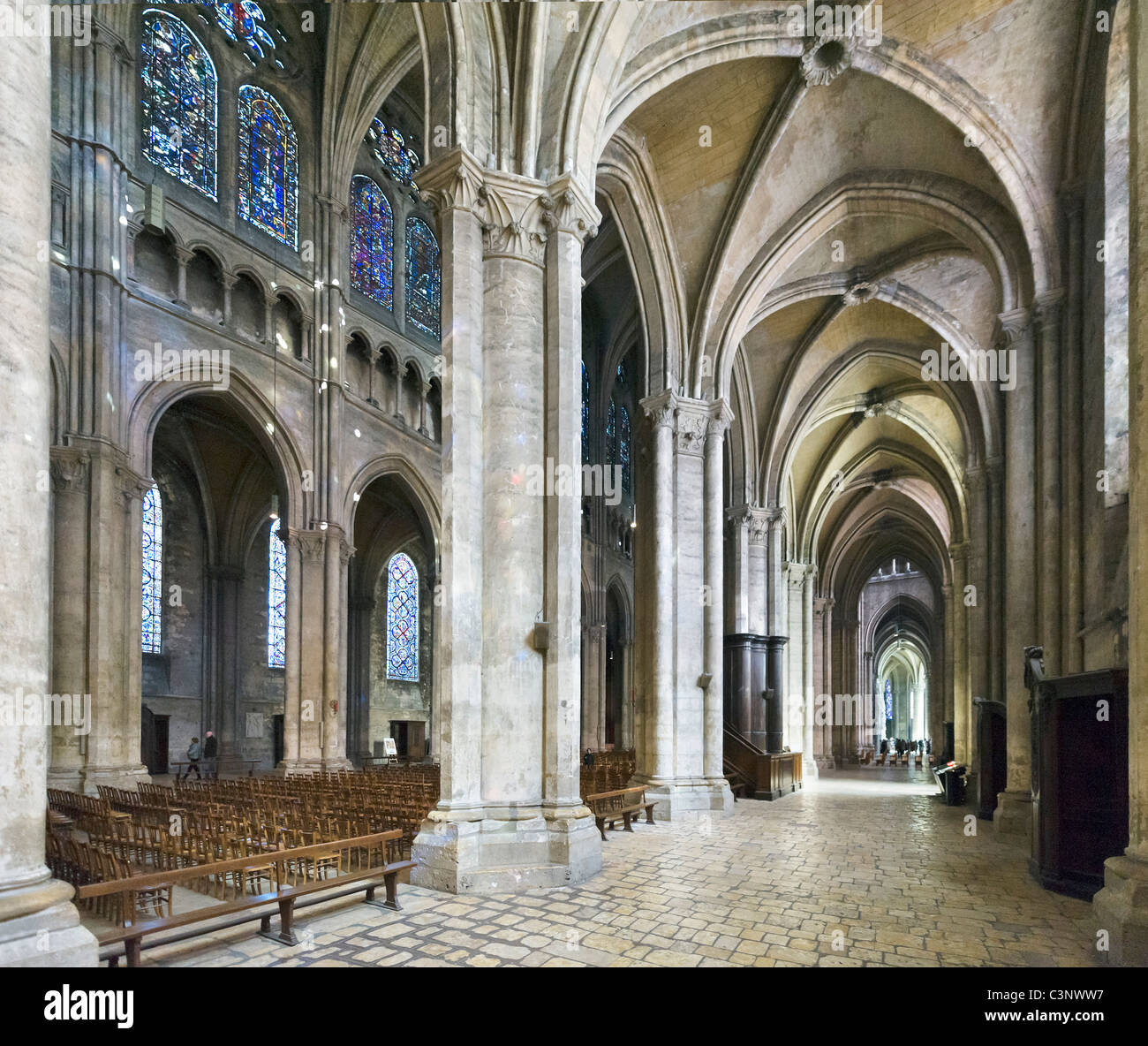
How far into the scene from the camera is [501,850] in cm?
Answer: 809

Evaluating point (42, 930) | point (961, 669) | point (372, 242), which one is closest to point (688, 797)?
point (42, 930)

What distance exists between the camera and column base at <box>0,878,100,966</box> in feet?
14.1

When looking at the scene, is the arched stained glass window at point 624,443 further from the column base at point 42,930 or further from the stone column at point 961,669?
the column base at point 42,930

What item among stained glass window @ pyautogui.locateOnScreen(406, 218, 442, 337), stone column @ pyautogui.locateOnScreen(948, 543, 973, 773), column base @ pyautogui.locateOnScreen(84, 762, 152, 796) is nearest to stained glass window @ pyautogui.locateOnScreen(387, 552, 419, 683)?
stained glass window @ pyautogui.locateOnScreen(406, 218, 442, 337)

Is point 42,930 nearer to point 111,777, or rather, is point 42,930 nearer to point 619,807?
point 619,807

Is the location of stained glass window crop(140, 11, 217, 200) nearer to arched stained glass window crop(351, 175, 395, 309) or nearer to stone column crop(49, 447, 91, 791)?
arched stained glass window crop(351, 175, 395, 309)

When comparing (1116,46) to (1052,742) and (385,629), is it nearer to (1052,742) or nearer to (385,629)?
(1052,742)

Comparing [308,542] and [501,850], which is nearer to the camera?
[501,850]

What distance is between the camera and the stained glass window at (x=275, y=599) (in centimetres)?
2725

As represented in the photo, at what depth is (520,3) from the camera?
909cm

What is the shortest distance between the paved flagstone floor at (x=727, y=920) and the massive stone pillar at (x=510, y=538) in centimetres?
64

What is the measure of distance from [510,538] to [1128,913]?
6009 mm

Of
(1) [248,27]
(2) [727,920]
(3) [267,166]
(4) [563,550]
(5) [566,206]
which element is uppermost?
(1) [248,27]

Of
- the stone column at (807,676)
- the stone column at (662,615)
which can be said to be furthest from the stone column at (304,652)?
the stone column at (807,676)
